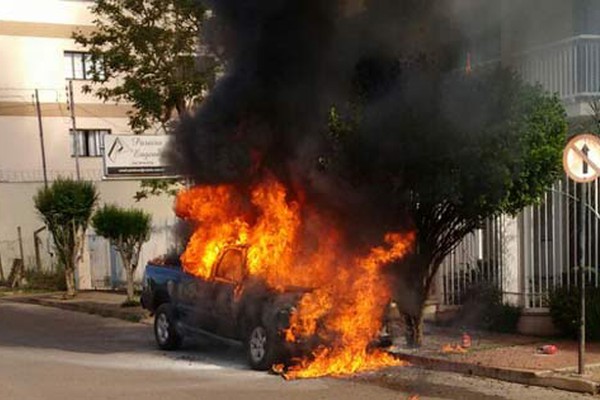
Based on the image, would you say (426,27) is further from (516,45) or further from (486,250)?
(486,250)

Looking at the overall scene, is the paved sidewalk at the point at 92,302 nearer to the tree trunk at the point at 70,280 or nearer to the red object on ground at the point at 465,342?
the tree trunk at the point at 70,280

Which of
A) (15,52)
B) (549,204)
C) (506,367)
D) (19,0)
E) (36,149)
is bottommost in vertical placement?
(506,367)

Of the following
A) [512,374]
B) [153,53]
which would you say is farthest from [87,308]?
[512,374]

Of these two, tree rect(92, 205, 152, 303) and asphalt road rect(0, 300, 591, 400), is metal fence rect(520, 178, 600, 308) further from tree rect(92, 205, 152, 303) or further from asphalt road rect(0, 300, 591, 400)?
tree rect(92, 205, 152, 303)

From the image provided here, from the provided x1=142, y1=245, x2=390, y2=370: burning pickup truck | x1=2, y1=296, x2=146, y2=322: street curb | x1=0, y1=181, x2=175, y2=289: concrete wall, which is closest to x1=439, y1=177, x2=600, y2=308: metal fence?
x1=142, y1=245, x2=390, y2=370: burning pickup truck

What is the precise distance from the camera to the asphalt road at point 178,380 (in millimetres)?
8672

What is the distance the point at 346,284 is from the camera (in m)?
10.1

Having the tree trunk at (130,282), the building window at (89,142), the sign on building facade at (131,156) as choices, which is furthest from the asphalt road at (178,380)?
the building window at (89,142)

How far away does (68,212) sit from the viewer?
806 inches

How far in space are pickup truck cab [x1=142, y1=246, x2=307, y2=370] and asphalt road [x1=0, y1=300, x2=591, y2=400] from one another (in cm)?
32

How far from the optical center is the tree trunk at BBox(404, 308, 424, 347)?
436 inches

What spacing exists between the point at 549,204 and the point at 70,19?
26.0 m

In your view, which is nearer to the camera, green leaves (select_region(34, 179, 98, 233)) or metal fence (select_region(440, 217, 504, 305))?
metal fence (select_region(440, 217, 504, 305))

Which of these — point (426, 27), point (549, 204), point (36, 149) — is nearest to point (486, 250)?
point (549, 204)
